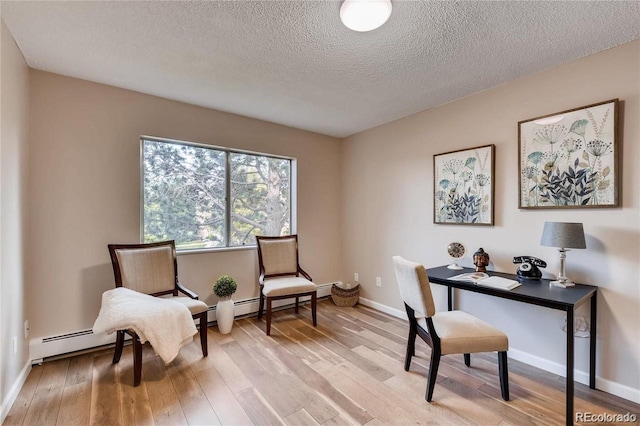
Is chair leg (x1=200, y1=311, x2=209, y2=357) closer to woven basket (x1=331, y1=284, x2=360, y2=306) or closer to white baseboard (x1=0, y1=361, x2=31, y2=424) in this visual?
white baseboard (x1=0, y1=361, x2=31, y2=424)

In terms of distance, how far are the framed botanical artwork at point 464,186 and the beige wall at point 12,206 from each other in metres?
3.37

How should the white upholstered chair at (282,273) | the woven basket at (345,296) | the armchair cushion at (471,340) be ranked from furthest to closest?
the woven basket at (345,296) < the white upholstered chair at (282,273) < the armchair cushion at (471,340)

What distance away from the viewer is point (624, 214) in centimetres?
187

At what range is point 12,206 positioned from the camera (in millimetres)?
1864

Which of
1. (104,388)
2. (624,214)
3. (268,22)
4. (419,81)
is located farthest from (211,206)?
(624,214)

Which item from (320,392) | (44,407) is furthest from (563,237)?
(44,407)

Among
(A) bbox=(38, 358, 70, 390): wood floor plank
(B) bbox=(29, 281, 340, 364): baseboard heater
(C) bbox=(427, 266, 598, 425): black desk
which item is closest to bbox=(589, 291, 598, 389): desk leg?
(C) bbox=(427, 266, 598, 425): black desk

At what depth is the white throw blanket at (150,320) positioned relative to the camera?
6.26 ft

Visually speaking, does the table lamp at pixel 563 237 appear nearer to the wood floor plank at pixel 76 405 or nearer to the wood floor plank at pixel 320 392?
the wood floor plank at pixel 320 392

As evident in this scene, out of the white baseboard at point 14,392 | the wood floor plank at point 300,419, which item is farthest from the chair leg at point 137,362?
the wood floor plank at point 300,419

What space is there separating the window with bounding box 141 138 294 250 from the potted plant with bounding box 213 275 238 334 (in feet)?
1.69

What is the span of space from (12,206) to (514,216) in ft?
12.2

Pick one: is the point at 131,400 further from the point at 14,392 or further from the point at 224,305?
the point at 224,305

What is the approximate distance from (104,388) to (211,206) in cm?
178
